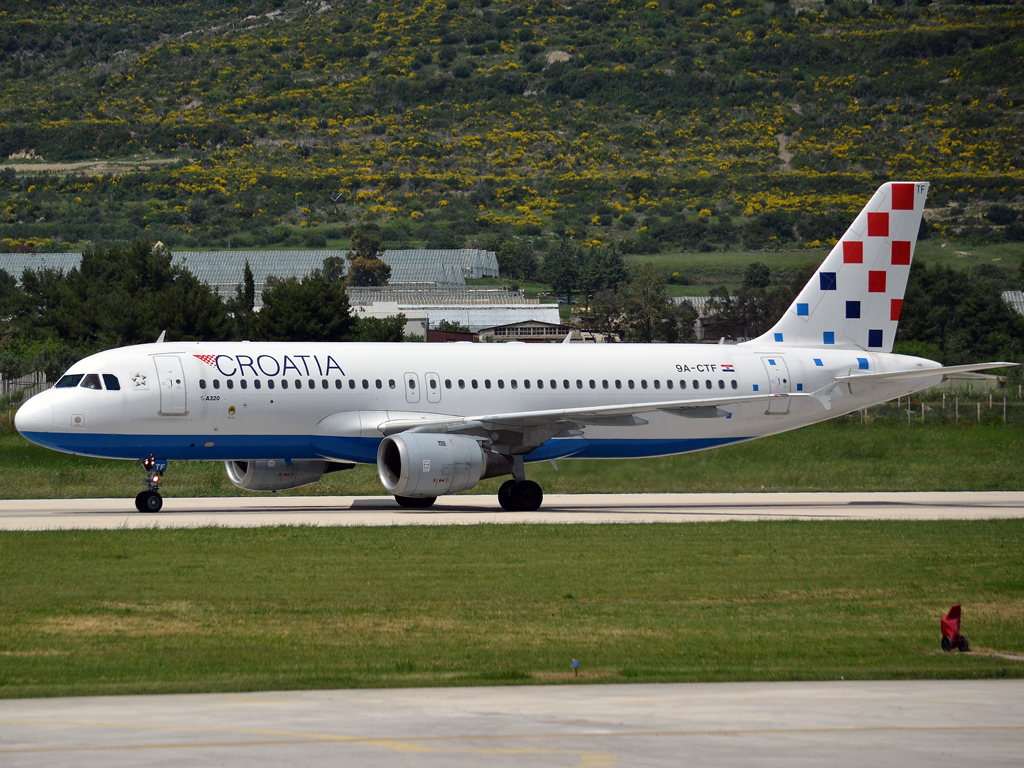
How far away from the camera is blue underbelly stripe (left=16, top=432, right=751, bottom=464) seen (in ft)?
101

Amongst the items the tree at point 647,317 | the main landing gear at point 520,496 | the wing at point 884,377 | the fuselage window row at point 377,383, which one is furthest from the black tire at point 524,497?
the tree at point 647,317

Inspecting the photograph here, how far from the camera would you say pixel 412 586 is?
1906 cm

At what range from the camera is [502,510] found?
110 ft

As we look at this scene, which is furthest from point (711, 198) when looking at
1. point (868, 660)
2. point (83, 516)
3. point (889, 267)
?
point (868, 660)

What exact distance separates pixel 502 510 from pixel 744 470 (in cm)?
1240

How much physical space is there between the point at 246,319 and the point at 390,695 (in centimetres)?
6965

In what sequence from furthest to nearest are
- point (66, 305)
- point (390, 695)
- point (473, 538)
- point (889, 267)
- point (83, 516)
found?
point (66, 305), point (889, 267), point (83, 516), point (473, 538), point (390, 695)

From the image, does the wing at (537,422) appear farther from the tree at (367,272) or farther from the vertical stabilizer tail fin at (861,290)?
the tree at (367,272)

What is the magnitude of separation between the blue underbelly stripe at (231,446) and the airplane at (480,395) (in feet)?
0.13

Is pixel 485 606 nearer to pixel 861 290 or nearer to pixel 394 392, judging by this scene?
pixel 394 392

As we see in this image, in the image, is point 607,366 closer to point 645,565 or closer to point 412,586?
point 645,565

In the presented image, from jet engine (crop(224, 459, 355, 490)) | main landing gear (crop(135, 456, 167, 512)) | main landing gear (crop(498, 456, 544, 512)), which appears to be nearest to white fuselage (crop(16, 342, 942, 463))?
main landing gear (crop(135, 456, 167, 512))

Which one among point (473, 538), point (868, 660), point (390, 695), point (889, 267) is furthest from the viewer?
point (889, 267)

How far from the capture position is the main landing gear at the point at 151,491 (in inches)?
1225
